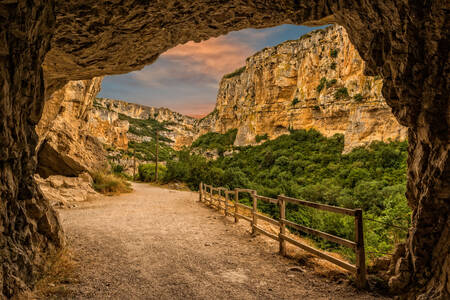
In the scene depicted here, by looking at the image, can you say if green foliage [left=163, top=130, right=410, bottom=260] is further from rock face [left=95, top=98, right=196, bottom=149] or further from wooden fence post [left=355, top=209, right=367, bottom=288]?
rock face [left=95, top=98, right=196, bottom=149]

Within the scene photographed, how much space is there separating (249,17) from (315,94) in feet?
137

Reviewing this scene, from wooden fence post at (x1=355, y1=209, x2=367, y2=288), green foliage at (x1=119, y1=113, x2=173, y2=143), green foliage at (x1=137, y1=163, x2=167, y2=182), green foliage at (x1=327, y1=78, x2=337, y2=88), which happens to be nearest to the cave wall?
wooden fence post at (x1=355, y1=209, x2=367, y2=288)

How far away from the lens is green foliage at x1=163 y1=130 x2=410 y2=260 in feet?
27.2

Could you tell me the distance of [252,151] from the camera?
1773 inches

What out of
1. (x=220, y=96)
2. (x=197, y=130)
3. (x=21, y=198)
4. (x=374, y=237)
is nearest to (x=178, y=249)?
(x=21, y=198)

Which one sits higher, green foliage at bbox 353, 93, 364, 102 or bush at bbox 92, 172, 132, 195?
green foliage at bbox 353, 93, 364, 102

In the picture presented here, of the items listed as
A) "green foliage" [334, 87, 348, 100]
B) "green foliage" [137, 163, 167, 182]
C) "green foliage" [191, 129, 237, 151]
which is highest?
"green foliage" [334, 87, 348, 100]

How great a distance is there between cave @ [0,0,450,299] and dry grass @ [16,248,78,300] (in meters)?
0.14

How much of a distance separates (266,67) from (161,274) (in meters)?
53.5

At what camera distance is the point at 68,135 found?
13.4 m

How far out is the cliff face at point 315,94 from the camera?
98.1 ft

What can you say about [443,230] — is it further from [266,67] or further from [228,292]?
[266,67]

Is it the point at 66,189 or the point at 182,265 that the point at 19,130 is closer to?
the point at 182,265

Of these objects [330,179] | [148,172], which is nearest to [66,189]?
[148,172]
